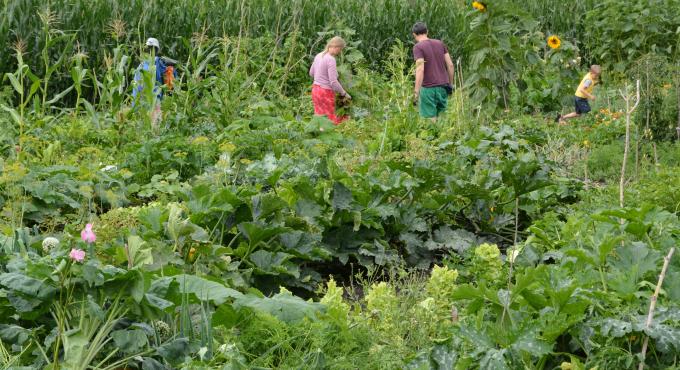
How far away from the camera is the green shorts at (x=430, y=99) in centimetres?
1194

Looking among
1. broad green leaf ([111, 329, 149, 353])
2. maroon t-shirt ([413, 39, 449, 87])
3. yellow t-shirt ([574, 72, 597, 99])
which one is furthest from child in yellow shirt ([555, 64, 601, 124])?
broad green leaf ([111, 329, 149, 353])

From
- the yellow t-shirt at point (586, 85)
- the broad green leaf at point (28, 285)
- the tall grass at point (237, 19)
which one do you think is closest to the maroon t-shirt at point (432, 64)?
the tall grass at point (237, 19)

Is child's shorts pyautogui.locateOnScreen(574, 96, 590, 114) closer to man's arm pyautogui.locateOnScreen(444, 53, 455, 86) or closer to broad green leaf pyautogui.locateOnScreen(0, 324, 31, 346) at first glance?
man's arm pyautogui.locateOnScreen(444, 53, 455, 86)

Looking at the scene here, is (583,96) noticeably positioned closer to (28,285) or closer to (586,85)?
(586,85)

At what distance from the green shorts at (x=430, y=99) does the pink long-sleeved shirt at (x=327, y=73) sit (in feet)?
3.27

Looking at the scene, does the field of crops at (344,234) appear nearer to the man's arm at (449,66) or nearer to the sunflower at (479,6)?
the sunflower at (479,6)

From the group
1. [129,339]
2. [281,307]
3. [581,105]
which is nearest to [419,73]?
[581,105]

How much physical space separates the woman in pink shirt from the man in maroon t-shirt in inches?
35.7

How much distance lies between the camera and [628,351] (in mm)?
3496

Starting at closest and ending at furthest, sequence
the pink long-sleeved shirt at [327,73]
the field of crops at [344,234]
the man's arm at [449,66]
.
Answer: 1. the field of crops at [344,234]
2. the pink long-sleeved shirt at [327,73]
3. the man's arm at [449,66]

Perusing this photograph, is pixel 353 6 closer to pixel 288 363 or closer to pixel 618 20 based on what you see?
pixel 618 20

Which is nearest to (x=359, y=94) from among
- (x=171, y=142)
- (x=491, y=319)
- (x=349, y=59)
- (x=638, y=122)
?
(x=349, y=59)

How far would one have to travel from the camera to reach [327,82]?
38.0 feet

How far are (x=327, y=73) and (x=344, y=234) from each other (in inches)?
233
